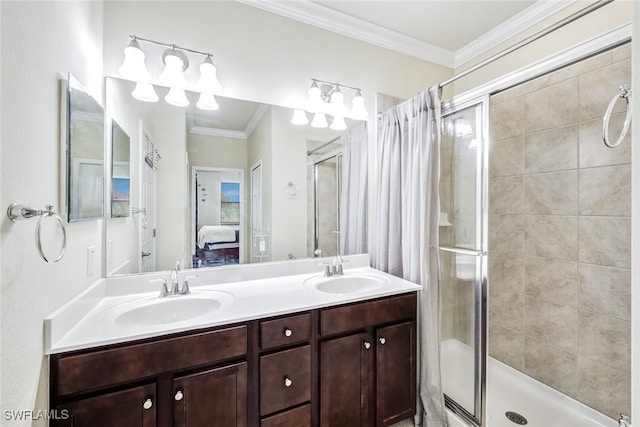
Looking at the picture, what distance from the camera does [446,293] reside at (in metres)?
1.94

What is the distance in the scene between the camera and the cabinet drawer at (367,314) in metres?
1.39

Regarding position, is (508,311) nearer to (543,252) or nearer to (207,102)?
(543,252)

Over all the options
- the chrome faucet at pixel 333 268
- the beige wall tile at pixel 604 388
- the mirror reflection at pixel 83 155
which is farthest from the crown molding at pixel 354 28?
the beige wall tile at pixel 604 388

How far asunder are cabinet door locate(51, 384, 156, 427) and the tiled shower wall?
2.46 meters

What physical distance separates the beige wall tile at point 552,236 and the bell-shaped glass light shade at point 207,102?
2.40 meters

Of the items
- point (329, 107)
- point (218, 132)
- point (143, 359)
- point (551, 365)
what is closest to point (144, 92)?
point (218, 132)

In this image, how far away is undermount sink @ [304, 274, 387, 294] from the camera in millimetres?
1770

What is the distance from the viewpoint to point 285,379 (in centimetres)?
127

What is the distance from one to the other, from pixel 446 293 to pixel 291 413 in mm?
1271

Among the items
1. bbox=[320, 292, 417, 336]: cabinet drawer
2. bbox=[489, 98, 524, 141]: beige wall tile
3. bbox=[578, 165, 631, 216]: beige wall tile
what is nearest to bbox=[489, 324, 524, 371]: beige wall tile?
bbox=[578, 165, 631, 216]: beige wall tile

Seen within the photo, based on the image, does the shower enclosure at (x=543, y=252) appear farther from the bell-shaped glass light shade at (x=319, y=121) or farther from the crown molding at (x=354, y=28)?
the bell-shaped glass light shade at (x=319, y=121)

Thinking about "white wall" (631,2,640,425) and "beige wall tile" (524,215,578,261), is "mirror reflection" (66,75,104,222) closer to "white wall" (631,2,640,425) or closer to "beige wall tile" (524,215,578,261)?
"white wall" (631,2,640,425)

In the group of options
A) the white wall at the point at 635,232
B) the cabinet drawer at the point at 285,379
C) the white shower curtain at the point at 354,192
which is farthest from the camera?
the white shower curtain at the point at 354,192

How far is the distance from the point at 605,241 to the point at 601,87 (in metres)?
0.96
